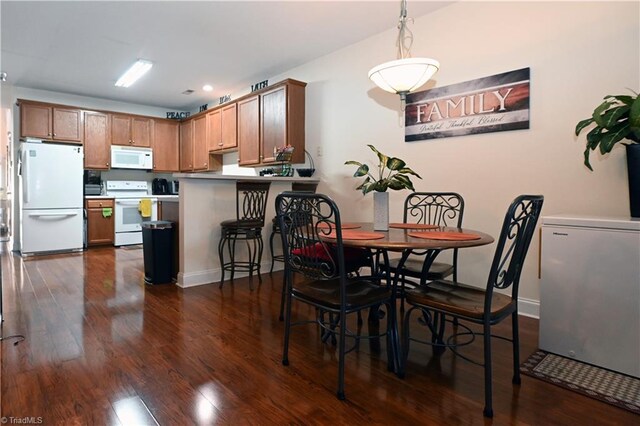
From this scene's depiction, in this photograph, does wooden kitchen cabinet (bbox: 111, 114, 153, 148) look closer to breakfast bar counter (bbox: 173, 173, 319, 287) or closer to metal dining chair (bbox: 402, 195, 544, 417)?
breakfast bar counter (bbox: 173, 173, 319, 287)

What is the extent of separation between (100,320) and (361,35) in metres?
3.50

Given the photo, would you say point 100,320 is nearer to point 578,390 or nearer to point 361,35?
point 578,390

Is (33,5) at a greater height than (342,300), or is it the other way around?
(33,5)

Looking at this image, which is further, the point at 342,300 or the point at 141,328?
the point at 141,328

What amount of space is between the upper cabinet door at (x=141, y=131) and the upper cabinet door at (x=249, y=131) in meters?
2.31

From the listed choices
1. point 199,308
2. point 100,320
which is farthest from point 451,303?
point 100,320

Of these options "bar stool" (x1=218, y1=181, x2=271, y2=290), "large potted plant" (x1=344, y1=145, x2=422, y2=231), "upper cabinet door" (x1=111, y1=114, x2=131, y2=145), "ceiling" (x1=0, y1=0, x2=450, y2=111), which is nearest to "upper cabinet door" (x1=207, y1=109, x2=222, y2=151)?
"ceiling" (x1=0, y1=0, x2=450, y2=111)

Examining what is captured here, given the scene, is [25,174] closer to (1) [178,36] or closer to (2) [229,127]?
(2) [229,127]

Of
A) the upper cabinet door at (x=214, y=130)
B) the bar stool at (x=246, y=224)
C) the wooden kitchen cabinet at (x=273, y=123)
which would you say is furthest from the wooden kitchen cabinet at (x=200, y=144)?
the bar stool at (x=246, y=224)

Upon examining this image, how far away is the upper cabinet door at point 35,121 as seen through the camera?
5180 mm

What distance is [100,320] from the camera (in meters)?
2.51

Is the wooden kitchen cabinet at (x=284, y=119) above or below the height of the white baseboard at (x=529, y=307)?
above

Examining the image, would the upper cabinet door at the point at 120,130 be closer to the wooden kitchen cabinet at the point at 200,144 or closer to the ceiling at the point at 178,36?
the ceiling at the point at 178,36

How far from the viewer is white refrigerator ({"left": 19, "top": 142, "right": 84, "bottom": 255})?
4.97 metres
